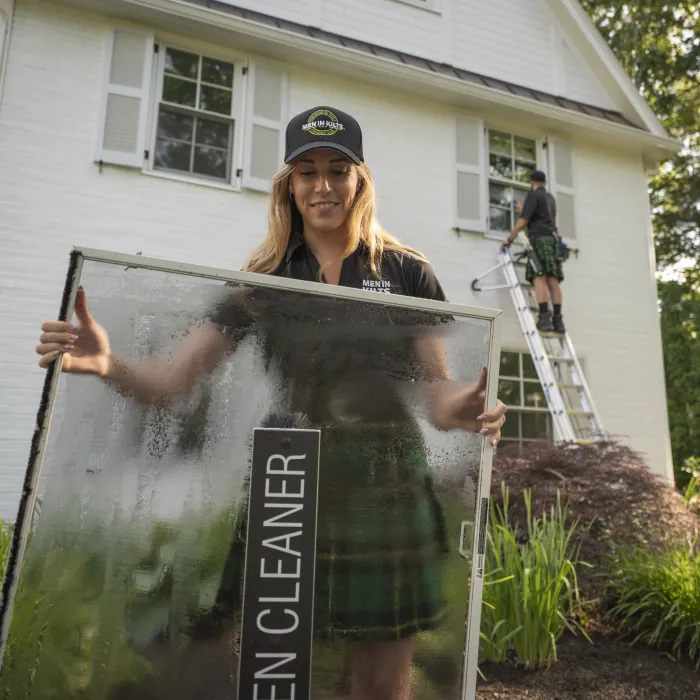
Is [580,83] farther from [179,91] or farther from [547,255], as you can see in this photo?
[179,91]

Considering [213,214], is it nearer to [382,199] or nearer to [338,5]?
[382,199]

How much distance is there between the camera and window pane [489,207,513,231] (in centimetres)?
820

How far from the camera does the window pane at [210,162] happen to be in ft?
22.2

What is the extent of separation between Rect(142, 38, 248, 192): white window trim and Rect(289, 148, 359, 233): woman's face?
5.08 meters

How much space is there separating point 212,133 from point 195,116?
23 centimetres

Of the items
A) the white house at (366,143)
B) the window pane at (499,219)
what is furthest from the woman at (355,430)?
the window pane at (499,219)

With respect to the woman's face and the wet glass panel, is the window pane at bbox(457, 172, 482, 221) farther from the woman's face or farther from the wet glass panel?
the wet glass panel

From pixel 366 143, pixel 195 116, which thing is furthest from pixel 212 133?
pixel 366 143

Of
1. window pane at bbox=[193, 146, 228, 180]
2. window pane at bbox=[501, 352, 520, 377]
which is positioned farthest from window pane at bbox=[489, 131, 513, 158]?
window pane at bbox=[193, 146, 228, 180]

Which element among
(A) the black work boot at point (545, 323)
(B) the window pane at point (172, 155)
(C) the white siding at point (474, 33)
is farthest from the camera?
(C) the white siding at point (474, 33)

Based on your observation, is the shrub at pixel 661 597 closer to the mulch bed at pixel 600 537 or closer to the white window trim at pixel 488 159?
the mulch bed at pixel 600 537

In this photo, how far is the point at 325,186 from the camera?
1742mm

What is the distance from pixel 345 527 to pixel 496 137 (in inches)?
309

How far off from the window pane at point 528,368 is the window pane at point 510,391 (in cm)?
18
